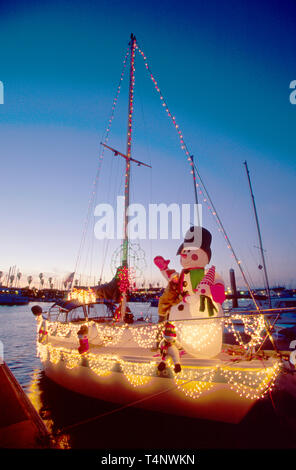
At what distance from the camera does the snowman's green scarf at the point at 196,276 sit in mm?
4770

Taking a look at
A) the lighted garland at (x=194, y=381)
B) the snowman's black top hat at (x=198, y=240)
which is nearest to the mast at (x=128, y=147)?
the snowman's black top hat at (x=198, y=240)

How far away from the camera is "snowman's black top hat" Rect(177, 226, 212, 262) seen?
16.8 ft

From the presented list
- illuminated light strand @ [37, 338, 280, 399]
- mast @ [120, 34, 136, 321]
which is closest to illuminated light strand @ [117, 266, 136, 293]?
mast @ [120, 34, 136, 321]

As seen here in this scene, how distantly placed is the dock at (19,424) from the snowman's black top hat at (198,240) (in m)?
3.80

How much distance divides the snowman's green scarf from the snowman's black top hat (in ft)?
1.67

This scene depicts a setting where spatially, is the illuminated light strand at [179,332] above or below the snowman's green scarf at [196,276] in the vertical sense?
below

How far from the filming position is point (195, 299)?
4641 mm

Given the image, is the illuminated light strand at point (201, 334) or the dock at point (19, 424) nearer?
→ the dock at point (19, 424)

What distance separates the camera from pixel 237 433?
14.1 ft

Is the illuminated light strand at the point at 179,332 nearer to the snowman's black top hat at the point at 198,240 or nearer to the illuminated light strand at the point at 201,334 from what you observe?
the illuminated light strand at the point at 201,334

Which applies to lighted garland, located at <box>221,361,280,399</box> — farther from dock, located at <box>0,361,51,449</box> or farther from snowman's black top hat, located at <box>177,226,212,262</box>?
dock, located at <box>0,361,51,449</box>

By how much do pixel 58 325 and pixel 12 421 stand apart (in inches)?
223

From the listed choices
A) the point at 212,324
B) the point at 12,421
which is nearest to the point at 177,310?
the point at 212,324
